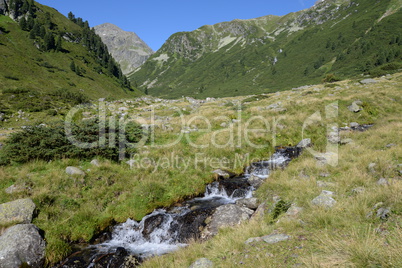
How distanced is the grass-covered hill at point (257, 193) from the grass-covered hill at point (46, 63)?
92.2 ft

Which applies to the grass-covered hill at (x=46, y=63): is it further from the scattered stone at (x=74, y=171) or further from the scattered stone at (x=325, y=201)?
the scattered stone at (x=325, y=201)

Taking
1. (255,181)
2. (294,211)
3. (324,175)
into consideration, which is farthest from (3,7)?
(294,211)

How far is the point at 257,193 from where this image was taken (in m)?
10.5

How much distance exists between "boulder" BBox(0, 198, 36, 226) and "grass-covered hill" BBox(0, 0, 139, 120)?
29102 millimetres

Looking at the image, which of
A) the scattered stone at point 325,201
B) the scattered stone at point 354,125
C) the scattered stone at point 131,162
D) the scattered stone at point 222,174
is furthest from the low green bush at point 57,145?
the scattered stone at point 354,125

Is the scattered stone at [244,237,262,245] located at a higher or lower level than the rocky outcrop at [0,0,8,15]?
lower

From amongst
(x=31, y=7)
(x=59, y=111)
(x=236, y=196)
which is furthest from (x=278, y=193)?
(x=31, y=7)

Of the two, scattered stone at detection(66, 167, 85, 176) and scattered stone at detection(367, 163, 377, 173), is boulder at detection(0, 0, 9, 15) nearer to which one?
scattered stone at detection(66, 167, 85, 176)

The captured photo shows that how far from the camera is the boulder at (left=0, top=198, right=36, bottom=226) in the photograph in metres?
7.70

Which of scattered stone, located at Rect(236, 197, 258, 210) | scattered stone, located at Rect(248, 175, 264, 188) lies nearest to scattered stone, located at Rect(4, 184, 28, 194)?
scattered stone, located at Rect(236, 197, 258, 210)

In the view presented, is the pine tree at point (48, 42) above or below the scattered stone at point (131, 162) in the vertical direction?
above

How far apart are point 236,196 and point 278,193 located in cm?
265

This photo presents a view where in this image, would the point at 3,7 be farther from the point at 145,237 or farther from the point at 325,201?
the point at 325,201

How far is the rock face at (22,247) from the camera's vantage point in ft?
21.4
